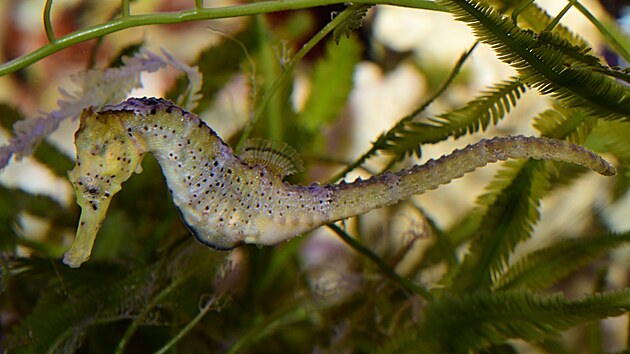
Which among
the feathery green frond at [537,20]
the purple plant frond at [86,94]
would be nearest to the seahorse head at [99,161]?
the purple plant frond at [86,94]

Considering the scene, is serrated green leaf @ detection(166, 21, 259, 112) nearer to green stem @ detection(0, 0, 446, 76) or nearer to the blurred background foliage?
the blurred background foliage

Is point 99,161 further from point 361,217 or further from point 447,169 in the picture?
point 361,217

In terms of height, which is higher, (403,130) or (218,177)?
(403,130)

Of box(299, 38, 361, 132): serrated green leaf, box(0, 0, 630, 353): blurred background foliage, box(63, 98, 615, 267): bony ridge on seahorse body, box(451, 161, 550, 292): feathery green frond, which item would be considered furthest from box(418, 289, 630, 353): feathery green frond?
box(299, 38, 361, 132): serrated green leaf

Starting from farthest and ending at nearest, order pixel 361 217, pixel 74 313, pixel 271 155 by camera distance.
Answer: pixel 361 217
pixel 74 313
pixel 271 155

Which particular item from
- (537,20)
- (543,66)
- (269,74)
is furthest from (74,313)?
(537,20)

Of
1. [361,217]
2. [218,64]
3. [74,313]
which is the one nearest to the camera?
[74,313]
